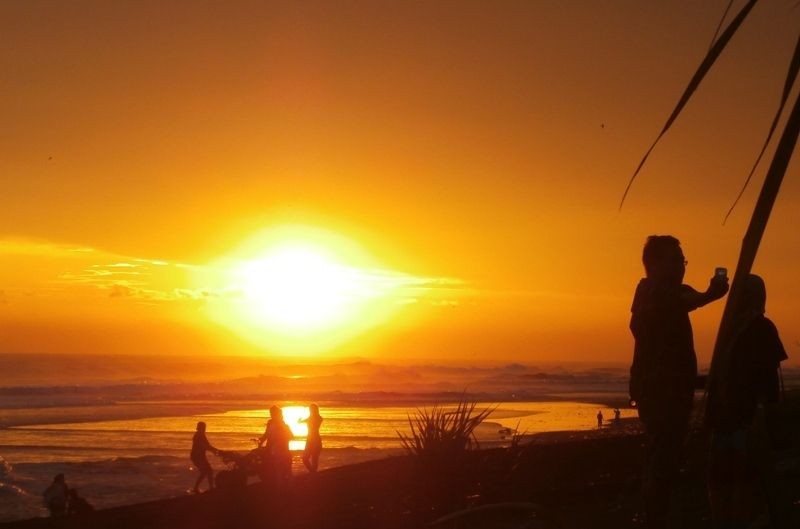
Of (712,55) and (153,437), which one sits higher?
(712,55)

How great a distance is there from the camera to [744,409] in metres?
4.85

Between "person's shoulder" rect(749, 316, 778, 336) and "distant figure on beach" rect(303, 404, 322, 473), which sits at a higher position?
"person's shoulder" rect(749, 316, 778, 336)

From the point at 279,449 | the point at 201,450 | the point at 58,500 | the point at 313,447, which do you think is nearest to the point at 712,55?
the point at 279,449

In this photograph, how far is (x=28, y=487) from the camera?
2292cm

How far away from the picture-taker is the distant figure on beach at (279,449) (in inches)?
594

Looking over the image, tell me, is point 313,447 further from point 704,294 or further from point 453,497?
point 704,294

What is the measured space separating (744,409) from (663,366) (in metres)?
0.48

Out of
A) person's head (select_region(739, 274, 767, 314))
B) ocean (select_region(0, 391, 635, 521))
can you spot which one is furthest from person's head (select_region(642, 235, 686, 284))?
ocean (select_region(0, 391, 635, 521))

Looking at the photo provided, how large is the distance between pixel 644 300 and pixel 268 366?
13537 cm

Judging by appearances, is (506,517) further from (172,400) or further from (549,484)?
(172,400)

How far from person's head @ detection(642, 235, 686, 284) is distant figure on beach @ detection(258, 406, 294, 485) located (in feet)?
33.4

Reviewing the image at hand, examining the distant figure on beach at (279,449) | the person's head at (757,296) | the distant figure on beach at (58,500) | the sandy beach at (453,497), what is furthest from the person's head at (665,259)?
the distant figure on beach at (58,500)

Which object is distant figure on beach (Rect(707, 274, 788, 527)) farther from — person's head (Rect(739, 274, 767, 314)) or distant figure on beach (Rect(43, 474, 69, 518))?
distant figure on beach (Rect(43, 474, 69, 518))

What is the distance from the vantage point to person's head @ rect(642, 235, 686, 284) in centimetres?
516
